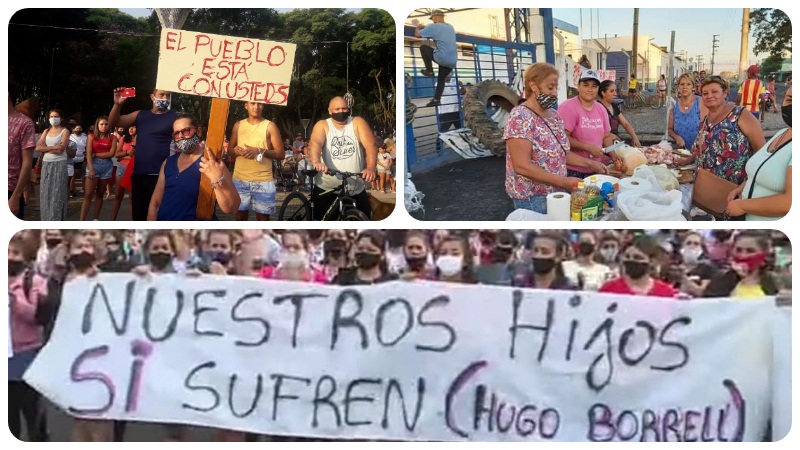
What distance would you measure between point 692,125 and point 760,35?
41 centimetres

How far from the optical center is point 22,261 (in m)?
3.00

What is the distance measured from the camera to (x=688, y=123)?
297 cm

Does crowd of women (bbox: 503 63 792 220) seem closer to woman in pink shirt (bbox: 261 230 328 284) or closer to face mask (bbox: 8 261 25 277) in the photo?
woman in pink shirt (bbox: 261 230 328 284)

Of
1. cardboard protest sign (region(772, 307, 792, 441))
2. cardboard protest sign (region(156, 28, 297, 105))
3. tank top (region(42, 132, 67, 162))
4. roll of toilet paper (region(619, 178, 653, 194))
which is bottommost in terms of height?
cardboard protest sign (region(772, 307, 792, 441))

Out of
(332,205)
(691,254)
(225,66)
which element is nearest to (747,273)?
(691,254)

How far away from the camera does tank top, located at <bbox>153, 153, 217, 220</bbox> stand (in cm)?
299

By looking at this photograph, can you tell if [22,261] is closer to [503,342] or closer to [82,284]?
[82,284]

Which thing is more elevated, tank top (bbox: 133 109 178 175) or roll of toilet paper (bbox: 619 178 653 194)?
tank top (bbox: 133 109 178 175)

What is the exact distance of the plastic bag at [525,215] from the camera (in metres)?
2.96

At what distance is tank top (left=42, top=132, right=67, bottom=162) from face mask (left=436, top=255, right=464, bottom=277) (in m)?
1.57

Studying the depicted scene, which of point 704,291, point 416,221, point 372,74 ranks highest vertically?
point 372,74

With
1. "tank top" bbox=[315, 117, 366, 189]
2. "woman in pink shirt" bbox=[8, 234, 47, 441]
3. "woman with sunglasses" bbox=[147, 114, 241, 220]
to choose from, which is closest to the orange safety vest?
"tank top" bbox=[315, 117, 366, 189]

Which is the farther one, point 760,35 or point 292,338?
point 292,338

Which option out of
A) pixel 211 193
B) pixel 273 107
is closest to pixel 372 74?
Result: pixel 273 107
